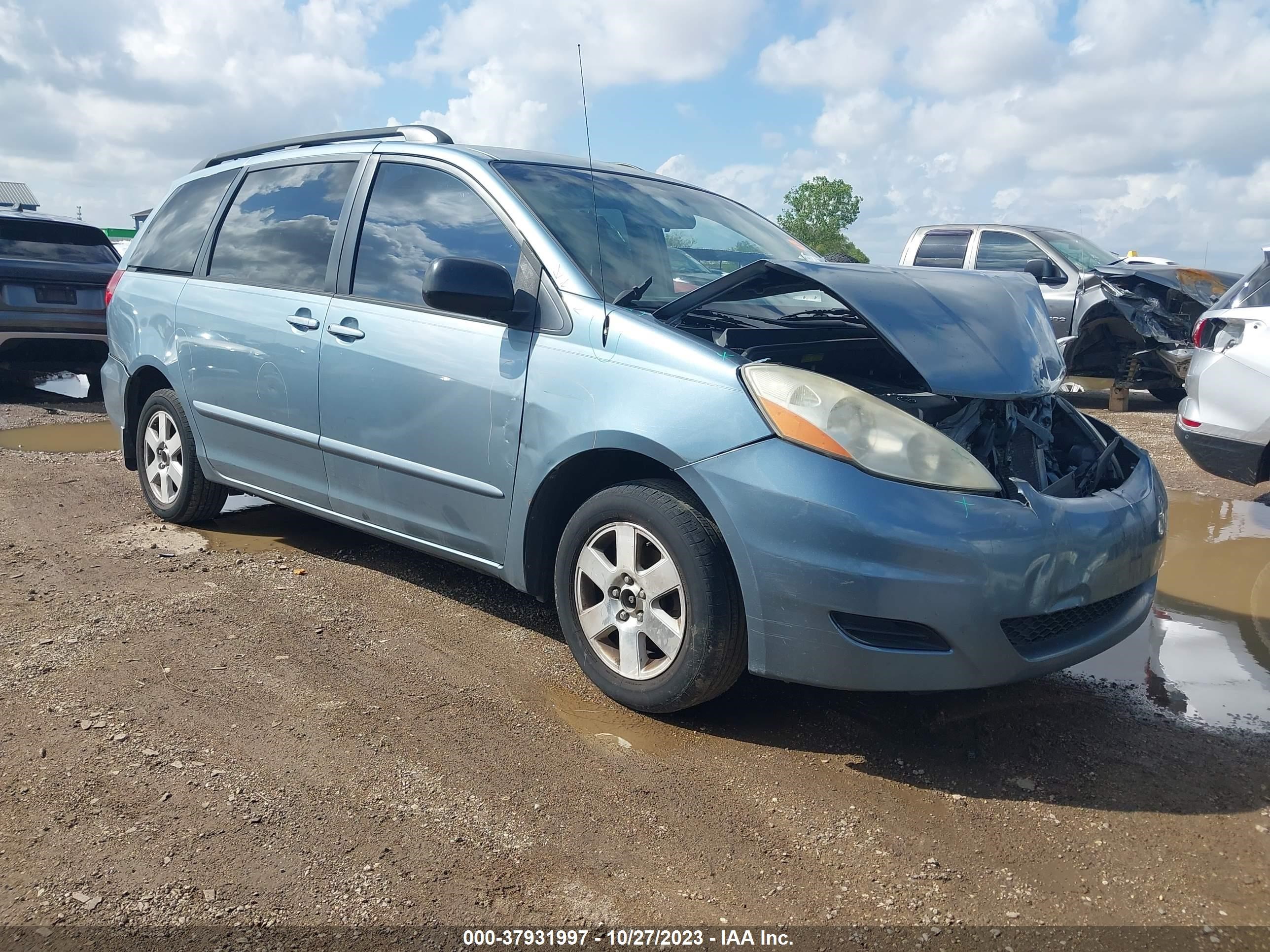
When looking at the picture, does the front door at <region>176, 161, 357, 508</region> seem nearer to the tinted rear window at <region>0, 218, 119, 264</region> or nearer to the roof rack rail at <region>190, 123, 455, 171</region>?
the roof rack rail at <region>190, 123, 455, 171</region>

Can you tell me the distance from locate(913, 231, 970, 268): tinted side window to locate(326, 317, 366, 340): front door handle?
9.35m

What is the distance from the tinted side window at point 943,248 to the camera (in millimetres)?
12086

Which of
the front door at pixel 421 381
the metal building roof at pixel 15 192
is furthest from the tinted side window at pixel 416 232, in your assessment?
the metal building roof at pixel 15 192

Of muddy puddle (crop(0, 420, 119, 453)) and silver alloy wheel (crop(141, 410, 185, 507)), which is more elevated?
silver alloy wheel (crop(141, 410, 185, 507))

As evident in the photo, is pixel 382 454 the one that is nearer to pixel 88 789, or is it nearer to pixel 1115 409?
pixel 88 789

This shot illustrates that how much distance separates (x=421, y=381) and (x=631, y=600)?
1.19 meters

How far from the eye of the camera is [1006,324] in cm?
342

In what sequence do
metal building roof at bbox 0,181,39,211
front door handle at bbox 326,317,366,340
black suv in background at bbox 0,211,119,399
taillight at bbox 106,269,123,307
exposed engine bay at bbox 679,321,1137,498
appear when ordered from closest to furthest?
exposed engine bay at bbox 679,321,1137,498 < front door handle at bbox 326,317,366,340 < taillight at bbox 106,269,123,307 < black suv in background at bbox 0,211,119,399 < metal building roof at bbox 0,181,39,211

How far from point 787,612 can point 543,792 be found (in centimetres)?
82

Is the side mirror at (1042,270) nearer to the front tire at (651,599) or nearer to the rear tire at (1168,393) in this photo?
the rear tire at (1168,393)

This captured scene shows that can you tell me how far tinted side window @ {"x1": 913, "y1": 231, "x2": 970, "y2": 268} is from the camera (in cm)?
1209

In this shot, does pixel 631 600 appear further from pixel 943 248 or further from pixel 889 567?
pixel 943 248

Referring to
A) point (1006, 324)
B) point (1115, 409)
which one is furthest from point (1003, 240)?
point (1006, 324)

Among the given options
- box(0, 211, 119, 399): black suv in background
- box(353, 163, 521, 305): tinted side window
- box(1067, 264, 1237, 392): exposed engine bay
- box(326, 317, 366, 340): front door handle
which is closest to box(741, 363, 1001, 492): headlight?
box(353, 163, 521, 305): tinted side window
